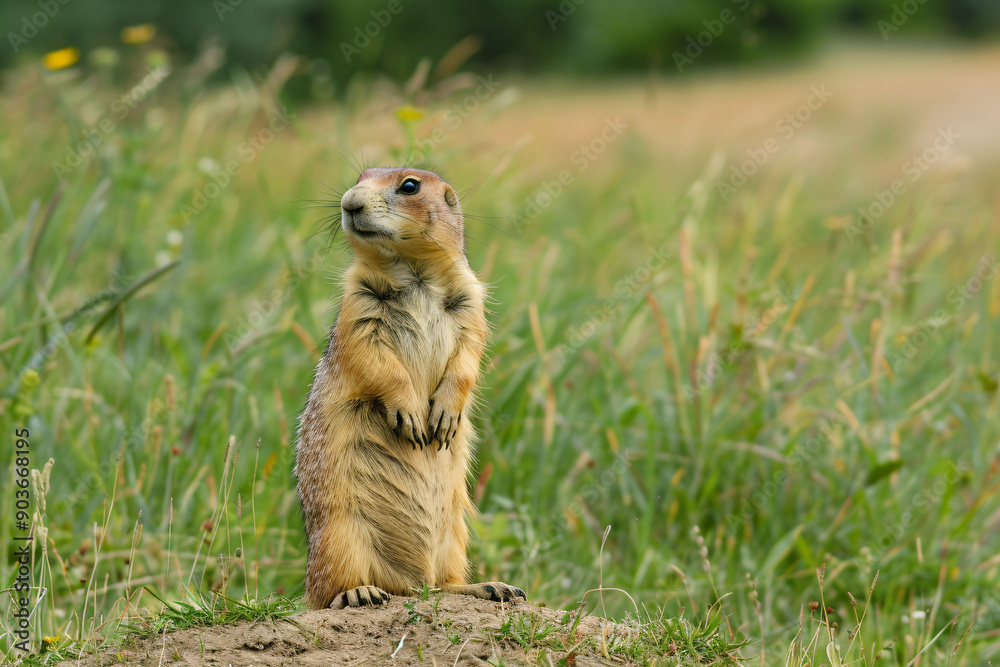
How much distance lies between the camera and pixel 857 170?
1284 cm

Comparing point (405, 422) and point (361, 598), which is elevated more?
point (405, 422)

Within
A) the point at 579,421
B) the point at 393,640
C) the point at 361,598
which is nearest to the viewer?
the point at 393,640

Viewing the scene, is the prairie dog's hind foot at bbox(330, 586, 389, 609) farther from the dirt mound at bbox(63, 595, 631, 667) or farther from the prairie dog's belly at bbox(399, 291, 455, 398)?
the prairie dog's belly at bbox(399, 291, 455, 398)

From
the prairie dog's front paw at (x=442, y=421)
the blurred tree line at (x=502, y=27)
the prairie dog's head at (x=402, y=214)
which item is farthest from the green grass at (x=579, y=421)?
the blurred tree line at (x=502, y=27)

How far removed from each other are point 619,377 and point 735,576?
1.67 metres

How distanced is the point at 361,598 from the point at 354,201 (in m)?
1.43

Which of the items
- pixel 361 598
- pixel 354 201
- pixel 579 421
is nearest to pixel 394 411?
pixel 361 598

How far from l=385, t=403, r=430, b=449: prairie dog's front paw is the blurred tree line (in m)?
19.8

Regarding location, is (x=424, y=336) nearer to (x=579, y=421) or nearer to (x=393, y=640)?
(x=393, y=640)

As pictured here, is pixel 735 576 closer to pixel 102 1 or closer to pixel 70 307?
pixel 70 307

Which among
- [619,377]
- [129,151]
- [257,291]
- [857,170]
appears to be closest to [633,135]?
[619,377]

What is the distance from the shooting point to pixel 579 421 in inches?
224

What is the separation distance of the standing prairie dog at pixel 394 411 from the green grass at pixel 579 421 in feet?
1.32

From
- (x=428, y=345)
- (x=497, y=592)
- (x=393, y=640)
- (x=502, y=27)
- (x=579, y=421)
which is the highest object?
(x=428, y=345)
